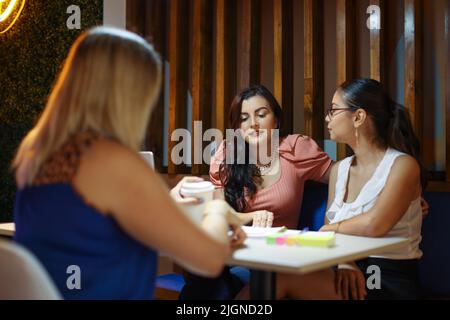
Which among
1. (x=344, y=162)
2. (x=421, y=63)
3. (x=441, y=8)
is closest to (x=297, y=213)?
(x=344, y=162)

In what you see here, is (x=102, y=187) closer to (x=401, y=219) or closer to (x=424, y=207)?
(x=401, y=219)

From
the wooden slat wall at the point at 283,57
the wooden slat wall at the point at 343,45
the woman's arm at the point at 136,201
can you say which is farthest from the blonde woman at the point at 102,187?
the wooden slat wall at the point at 283,57

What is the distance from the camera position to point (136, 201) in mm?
1225

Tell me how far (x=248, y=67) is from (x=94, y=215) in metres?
2.42

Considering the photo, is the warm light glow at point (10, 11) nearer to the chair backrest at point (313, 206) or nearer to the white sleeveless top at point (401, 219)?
the chair backrest at point (313, 206)

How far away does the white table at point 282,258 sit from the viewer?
1.50m

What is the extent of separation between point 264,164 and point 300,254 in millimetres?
1417

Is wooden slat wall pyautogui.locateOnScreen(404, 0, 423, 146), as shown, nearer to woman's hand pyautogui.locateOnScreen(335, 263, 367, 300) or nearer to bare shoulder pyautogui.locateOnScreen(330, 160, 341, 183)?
bare shoulder pyautogui.locateOnScreen(330, 160, 341, 183)

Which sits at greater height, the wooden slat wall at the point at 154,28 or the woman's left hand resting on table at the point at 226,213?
the wooden slat wall at the point at 154,28

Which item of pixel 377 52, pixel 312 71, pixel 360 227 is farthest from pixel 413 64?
pixel 360 227

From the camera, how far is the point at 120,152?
4.11 ft

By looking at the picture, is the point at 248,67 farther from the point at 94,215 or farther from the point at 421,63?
the point at 94,215

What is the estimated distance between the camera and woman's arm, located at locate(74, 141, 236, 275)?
4.03 ft

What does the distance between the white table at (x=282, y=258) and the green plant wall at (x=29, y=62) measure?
3343 mm
